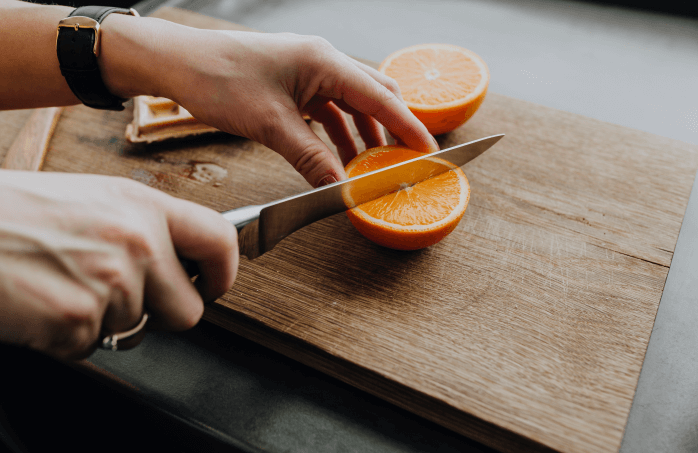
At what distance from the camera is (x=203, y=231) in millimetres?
703

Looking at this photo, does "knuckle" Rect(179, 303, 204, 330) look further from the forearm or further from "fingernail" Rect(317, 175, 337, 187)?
the forearm

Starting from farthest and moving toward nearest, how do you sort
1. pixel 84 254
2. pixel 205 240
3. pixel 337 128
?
pixel 337 128, pixel 205 240, pixel 84 254

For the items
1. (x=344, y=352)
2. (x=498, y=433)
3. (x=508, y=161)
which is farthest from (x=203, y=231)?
(x=508, y=161)

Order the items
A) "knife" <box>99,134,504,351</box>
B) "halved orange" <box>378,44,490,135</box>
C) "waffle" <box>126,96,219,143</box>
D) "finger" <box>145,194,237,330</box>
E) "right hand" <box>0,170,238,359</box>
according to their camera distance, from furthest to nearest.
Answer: "waffle" <box>126,96,219,143</box> → "halved orange" <box>378,44,490,135</box> → "knife" <box>99,134,504,351</box> → "finger" <box>145,194,237,330</box> → "right hand" <box>0,170,238,359</box>

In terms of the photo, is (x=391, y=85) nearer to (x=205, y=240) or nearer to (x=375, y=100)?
(x=375, y=100)

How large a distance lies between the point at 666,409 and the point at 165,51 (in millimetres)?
1483

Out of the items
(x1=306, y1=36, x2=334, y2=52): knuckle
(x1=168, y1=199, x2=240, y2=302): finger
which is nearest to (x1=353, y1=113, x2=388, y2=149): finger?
(x1=306, y1=36, x2=334, y2=52): knuckle

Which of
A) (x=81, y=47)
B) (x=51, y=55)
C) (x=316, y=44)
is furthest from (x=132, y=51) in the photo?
(x=316, y=44)

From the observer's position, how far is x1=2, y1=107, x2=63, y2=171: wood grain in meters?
1.34

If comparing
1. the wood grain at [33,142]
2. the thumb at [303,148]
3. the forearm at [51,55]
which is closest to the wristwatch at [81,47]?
the forearm at [51,55]

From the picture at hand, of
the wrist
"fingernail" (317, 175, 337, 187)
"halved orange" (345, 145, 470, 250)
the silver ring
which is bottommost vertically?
the silver ring

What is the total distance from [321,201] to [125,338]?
474 mm

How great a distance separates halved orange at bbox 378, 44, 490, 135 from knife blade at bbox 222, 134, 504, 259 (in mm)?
167

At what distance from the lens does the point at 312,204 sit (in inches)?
38.4
